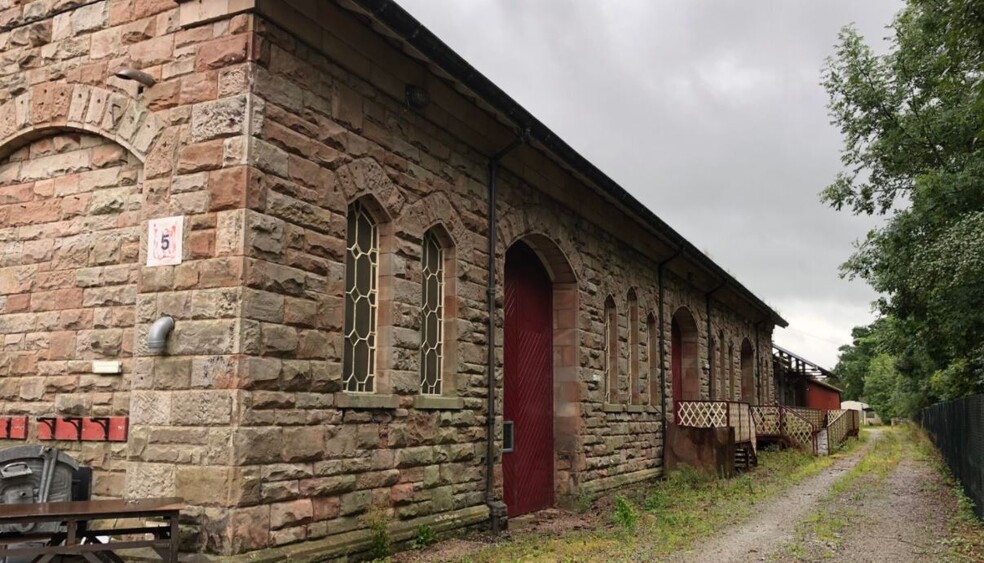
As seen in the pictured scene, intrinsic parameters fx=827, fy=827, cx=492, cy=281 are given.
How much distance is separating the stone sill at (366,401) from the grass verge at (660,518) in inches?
63.2

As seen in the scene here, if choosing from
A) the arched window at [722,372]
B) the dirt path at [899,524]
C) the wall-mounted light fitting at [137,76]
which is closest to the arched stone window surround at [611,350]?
the dirt path at [899,524]

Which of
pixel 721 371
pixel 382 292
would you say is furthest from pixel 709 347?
pixel 382 292

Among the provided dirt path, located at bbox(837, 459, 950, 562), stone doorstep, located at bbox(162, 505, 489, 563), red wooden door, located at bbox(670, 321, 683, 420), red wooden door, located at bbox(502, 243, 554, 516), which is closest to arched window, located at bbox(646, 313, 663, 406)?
red wooden door, located at bbox(670, 321, 683, 420)

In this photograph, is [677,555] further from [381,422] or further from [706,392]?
[706,392]

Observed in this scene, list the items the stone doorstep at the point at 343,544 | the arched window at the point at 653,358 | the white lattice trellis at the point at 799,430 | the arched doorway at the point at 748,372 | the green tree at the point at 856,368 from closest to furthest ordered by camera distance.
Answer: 1. the stone doorstep at the point at 343,544
2. the arched window at the point at 653,358
3. the white lattice trellis at the point at 799,430
4. the arched doorway at the point at 748,372
5. the green tree at the point at 856,368

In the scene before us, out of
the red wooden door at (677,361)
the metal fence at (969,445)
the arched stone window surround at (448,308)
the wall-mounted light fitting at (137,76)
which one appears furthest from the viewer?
the red wooden door at (677,361)

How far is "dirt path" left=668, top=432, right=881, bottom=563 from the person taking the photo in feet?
26.1

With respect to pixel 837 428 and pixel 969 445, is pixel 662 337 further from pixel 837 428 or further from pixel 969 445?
→ pixel 837 428

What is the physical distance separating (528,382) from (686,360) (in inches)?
341

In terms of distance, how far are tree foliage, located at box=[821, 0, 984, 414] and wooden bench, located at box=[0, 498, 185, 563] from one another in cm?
1076

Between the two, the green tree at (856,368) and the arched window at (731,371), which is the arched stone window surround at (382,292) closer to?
the arched window at (731,371)

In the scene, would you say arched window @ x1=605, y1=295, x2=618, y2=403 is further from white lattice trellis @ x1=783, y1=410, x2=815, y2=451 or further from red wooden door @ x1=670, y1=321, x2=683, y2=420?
white lattice trellis @ x1=783, y1=410, x2=815, y2=451

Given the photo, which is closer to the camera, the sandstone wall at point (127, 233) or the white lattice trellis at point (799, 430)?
the sandstone wall at point (127, 233)

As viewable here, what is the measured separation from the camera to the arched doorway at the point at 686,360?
61.6 ft
